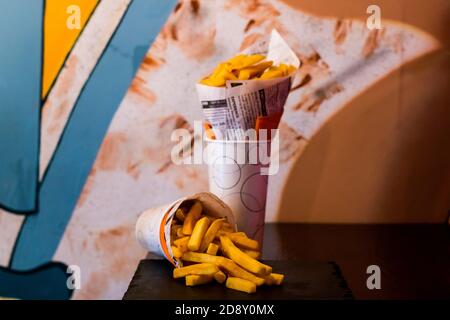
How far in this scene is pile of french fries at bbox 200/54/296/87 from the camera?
1238mm

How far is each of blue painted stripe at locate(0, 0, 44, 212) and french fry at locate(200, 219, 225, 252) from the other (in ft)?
3.12

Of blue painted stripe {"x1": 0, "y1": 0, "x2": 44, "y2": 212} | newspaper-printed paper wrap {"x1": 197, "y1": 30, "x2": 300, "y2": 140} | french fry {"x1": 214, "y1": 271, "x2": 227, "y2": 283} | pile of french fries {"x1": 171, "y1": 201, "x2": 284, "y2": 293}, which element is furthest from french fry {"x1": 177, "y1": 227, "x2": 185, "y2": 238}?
blue painted stripe {"x1": 0, "y1": 0, "x2": 44, "y2": 212}

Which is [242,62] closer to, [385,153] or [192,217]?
[192,217]

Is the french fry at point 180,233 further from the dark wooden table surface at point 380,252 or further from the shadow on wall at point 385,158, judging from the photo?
the shadow on wall at point 385,158

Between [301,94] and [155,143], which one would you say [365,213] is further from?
[155,143]

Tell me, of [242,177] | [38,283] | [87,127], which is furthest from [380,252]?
[38,283]

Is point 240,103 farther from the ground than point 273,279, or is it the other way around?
point 240,103

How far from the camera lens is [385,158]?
183 cm

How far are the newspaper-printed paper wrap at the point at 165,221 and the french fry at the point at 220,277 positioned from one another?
0.08 metres

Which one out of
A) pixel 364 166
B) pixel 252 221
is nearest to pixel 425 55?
pixel 364 166

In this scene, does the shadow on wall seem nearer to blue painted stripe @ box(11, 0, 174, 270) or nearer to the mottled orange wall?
the mottled orange wall

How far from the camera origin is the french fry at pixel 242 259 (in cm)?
103

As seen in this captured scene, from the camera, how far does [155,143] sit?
1860 millimetres

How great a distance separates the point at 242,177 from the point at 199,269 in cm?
28
